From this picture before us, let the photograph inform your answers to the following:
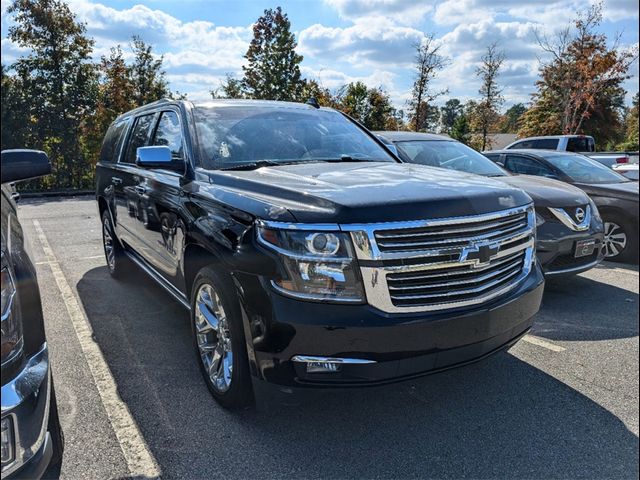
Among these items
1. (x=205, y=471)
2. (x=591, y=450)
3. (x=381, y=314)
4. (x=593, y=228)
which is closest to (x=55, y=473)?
(x=205, y=471)

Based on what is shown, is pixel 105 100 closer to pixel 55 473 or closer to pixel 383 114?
pixel 383 114

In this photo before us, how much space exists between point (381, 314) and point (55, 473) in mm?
1477

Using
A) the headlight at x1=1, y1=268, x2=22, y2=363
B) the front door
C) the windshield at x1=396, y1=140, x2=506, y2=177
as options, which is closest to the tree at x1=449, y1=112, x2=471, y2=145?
the windshield at x1=396, y1=140, x2=506, y2=177

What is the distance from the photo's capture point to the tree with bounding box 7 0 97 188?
3513 millimetres

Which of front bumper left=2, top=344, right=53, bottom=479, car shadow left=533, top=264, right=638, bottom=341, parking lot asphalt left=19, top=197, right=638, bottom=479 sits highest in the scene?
front bumper left=2, top=344, right=53, bottom=479

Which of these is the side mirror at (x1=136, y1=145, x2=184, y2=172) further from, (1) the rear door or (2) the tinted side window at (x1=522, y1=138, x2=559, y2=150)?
(2) the tinted side window at (x1=522, y1=138, x2=559, y2=150)

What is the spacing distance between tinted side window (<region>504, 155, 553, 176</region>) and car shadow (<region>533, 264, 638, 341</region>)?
2.00 metres

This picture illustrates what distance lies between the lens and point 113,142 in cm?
545

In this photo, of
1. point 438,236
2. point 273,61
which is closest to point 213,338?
point 438,236

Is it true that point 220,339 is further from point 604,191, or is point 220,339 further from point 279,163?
point 604,191

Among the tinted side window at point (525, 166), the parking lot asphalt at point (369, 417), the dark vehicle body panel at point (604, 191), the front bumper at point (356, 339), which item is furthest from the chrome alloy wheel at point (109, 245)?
the tinted side window at point (525, 166)

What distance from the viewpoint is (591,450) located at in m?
2.25

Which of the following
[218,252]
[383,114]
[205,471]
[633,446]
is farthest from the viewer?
[383,114]

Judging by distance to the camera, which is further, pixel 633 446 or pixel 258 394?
pixel 258 394
